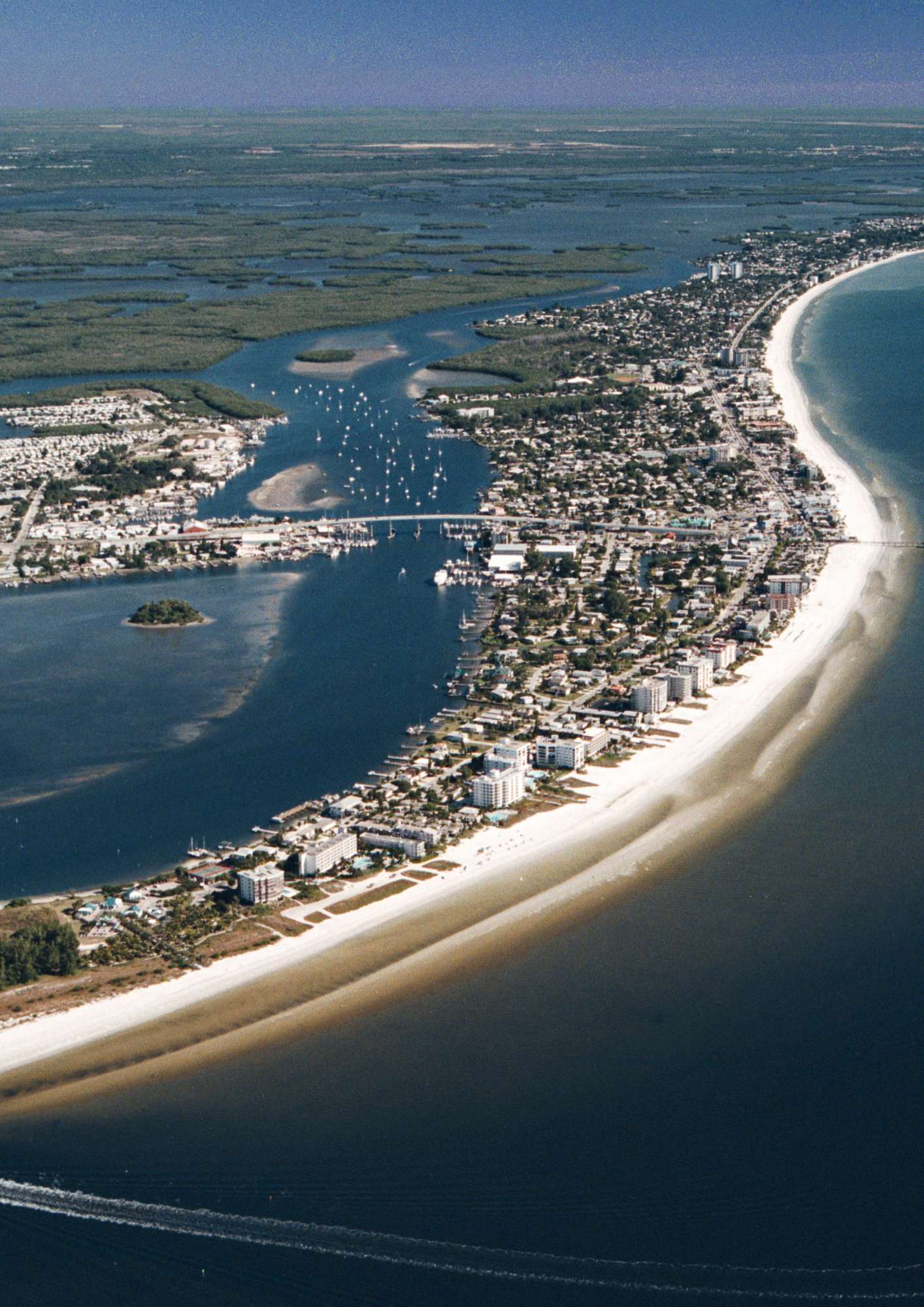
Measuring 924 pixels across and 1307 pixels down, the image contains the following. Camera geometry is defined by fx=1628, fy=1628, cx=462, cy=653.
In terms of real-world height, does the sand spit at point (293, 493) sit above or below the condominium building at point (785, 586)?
above

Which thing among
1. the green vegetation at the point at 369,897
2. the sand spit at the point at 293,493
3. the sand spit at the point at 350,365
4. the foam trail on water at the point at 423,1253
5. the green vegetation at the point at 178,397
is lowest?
the foam trail on water at the point at 423,1253

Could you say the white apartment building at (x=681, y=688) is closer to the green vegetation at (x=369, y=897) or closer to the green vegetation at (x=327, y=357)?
the green vegetation at (x=369, y=897)

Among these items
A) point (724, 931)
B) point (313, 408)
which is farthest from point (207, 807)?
point (313, 408)

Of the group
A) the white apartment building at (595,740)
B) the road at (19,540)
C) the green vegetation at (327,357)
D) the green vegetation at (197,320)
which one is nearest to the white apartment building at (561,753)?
the white apartment building at (595,740)

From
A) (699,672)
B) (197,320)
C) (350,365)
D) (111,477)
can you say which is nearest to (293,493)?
(111,477)

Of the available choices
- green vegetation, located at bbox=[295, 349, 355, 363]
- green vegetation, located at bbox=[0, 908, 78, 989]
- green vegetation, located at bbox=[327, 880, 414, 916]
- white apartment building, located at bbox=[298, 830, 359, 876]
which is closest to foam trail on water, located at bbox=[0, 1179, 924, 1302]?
green vegetation, located at bbox=[0, 908, 78, 989]

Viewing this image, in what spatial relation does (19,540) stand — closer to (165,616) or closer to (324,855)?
(165,616)
